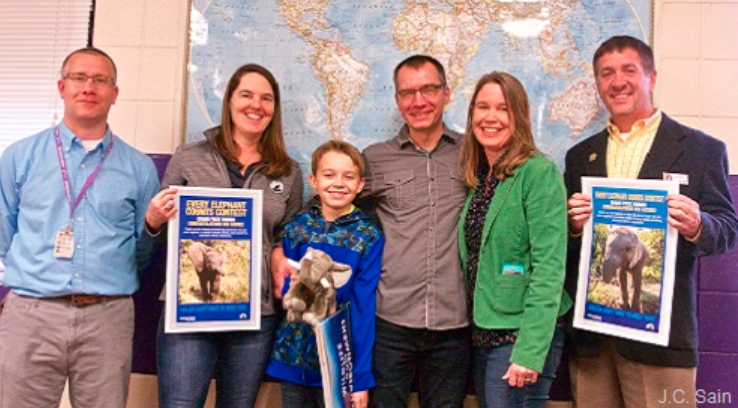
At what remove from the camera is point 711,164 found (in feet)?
6.56

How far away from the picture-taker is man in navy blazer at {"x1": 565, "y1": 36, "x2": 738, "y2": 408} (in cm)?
195

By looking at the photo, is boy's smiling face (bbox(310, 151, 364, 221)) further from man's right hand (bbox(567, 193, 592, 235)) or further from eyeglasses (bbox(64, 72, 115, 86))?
eyeglasses (bbox(64, 72, 115, 86))

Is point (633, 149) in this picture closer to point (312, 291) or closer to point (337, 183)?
point (337, 183)

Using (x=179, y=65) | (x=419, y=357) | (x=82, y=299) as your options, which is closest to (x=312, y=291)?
(x=419, y=357)

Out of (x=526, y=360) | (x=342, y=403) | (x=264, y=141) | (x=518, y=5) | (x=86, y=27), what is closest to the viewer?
(x=526, y=360)

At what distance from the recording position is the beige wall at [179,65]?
257cm

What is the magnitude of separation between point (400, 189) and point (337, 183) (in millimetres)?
276

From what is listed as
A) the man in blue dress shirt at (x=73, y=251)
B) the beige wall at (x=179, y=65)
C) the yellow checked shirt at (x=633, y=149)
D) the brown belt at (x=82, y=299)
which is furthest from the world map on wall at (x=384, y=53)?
the brown belt at (x=82, y=299)

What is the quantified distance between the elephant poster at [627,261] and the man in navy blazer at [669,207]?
5cm

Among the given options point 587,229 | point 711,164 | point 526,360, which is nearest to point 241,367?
point 526,360

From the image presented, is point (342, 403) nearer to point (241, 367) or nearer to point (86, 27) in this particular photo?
point (241, 367)

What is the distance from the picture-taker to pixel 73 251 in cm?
207

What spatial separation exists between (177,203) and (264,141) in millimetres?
477

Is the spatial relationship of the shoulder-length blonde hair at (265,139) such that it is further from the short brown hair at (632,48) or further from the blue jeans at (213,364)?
the short brown hair at (632,48)
